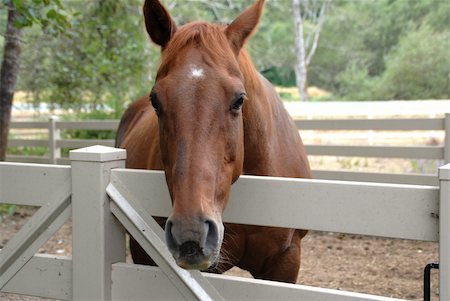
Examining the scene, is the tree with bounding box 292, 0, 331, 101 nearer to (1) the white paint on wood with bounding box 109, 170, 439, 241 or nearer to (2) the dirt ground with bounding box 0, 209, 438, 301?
(2) the dirt ground with bounding box 0, 209, 438, 301

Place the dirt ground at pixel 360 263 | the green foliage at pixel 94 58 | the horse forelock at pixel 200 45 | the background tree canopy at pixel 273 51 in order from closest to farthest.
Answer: the horse forelock at pixel 200 45 < the dirt ground at pixel 360 263 < the green foliage at pixel 94 58 < the background tree canopy at pixel 273 51

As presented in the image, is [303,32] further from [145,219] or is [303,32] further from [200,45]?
[145,219]

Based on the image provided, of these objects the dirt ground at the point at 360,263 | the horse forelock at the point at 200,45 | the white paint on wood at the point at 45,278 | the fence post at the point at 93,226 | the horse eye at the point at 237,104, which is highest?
the horse forelock at the point at 200,45

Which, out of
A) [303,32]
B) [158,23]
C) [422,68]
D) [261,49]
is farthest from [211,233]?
[303,32]

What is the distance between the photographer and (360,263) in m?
6.14

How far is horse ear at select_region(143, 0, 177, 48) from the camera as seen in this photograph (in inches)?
106

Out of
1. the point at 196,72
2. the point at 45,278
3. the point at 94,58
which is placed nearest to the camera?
the point at 196,72

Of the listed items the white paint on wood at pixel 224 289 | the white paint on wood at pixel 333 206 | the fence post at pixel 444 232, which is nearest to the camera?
the fence post at pixel 444 232

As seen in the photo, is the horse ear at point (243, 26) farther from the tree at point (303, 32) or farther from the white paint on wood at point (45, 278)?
the tree at point (303, 32)

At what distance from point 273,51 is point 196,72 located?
113ft

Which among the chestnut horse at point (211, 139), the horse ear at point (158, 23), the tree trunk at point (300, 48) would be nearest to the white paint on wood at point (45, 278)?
the chestnut horse at point (211, 139)

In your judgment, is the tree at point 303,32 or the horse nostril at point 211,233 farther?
the tree at point 303,32

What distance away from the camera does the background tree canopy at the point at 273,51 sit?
958 centimetres

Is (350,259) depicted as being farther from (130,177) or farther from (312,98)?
(312,98)
